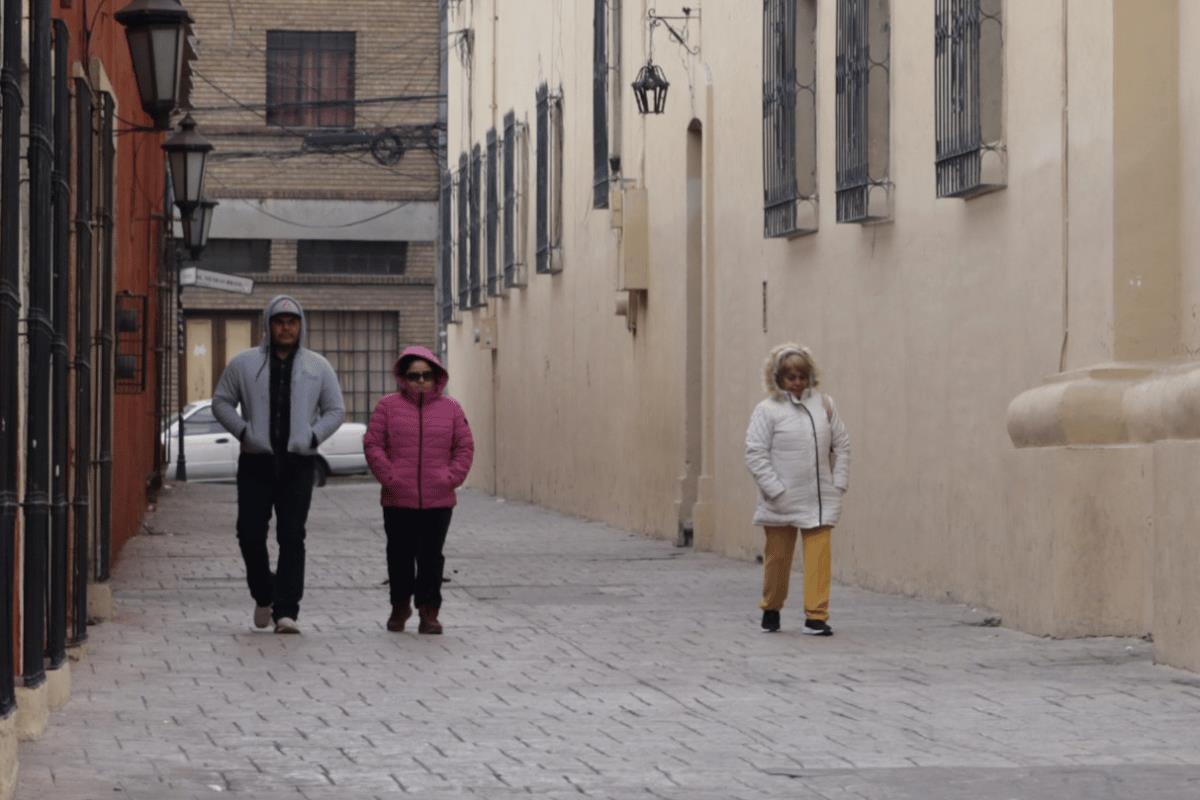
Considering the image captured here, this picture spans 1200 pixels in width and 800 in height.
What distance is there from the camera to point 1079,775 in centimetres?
828

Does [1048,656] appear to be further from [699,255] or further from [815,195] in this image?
[699,255]

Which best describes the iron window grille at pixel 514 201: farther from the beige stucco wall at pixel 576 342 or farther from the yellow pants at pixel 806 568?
the yellow pants at pixel 806 568

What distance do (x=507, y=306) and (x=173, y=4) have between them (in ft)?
62.7

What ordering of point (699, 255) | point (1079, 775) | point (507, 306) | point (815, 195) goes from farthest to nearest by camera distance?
point (507, 306)
point (699, 255)
point (815, 195)
point (1079, 775)

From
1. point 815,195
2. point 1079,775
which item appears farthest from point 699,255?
point 1079,775

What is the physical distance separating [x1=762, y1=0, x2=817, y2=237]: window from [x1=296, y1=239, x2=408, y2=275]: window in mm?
26072

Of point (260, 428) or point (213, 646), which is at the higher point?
point (260, 428)

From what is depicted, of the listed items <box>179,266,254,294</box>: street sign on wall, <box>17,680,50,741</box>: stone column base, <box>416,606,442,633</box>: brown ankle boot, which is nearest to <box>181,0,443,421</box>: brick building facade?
<box>179,266,254,294</box>: street sign on wall

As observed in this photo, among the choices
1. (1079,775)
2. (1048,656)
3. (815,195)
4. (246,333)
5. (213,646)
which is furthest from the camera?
(246,333)

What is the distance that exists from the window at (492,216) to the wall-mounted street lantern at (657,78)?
11342mm

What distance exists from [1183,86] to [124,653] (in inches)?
230

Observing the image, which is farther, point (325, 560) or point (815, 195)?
point (325, 560)

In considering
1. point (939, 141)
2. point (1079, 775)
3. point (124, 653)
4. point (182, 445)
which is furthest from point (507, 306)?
point (1079, 775)

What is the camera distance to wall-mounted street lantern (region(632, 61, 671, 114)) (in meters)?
21.8
